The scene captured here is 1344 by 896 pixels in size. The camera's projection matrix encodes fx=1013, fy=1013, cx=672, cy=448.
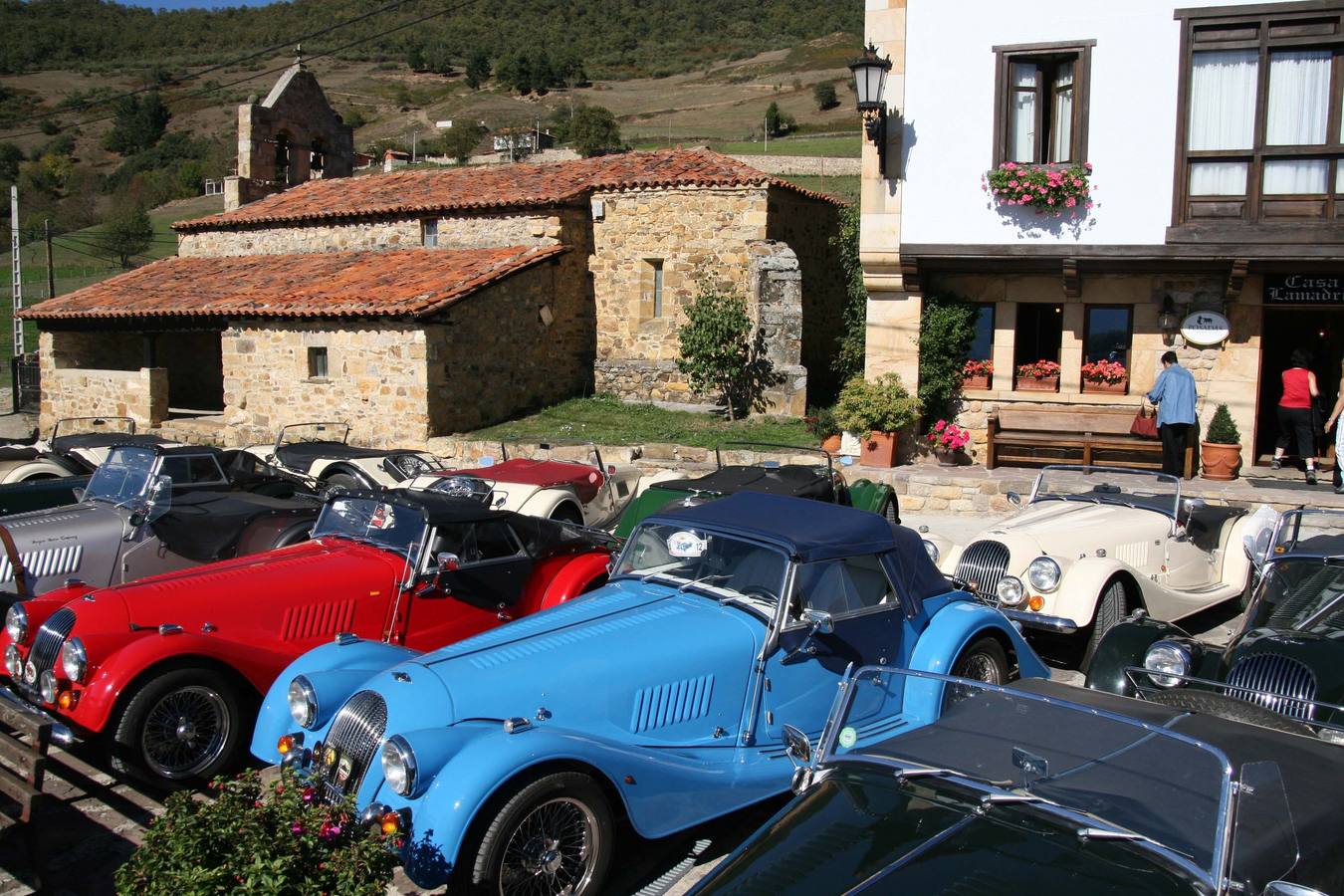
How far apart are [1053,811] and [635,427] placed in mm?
14542

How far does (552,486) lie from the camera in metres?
10.2

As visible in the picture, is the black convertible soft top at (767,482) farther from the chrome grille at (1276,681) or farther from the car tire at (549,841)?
the car tire at (549,841)

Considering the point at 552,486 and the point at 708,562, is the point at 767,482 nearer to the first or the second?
the point at 552,486

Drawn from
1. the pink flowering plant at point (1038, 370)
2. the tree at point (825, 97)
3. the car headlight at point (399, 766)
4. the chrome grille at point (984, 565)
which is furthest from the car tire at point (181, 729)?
the tree at point (825, 97)

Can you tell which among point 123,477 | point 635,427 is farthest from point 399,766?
point 635,427

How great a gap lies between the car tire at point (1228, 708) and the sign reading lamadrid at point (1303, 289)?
10169mm

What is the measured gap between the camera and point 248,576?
6449 millimetres

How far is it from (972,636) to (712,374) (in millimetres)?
12328

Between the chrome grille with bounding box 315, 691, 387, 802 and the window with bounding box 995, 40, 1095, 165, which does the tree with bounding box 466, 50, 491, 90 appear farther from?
the chrome grille with bounding box 315, 691, 387, 802

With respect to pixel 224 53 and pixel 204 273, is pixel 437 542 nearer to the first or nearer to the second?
pixel 204 273

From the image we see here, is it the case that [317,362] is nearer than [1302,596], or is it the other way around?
[1302,596]

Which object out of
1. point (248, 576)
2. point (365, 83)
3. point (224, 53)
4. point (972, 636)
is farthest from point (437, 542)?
point (224, 53)

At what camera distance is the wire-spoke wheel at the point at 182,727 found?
5.50 m

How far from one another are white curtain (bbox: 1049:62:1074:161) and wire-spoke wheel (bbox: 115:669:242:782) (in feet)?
38.4
